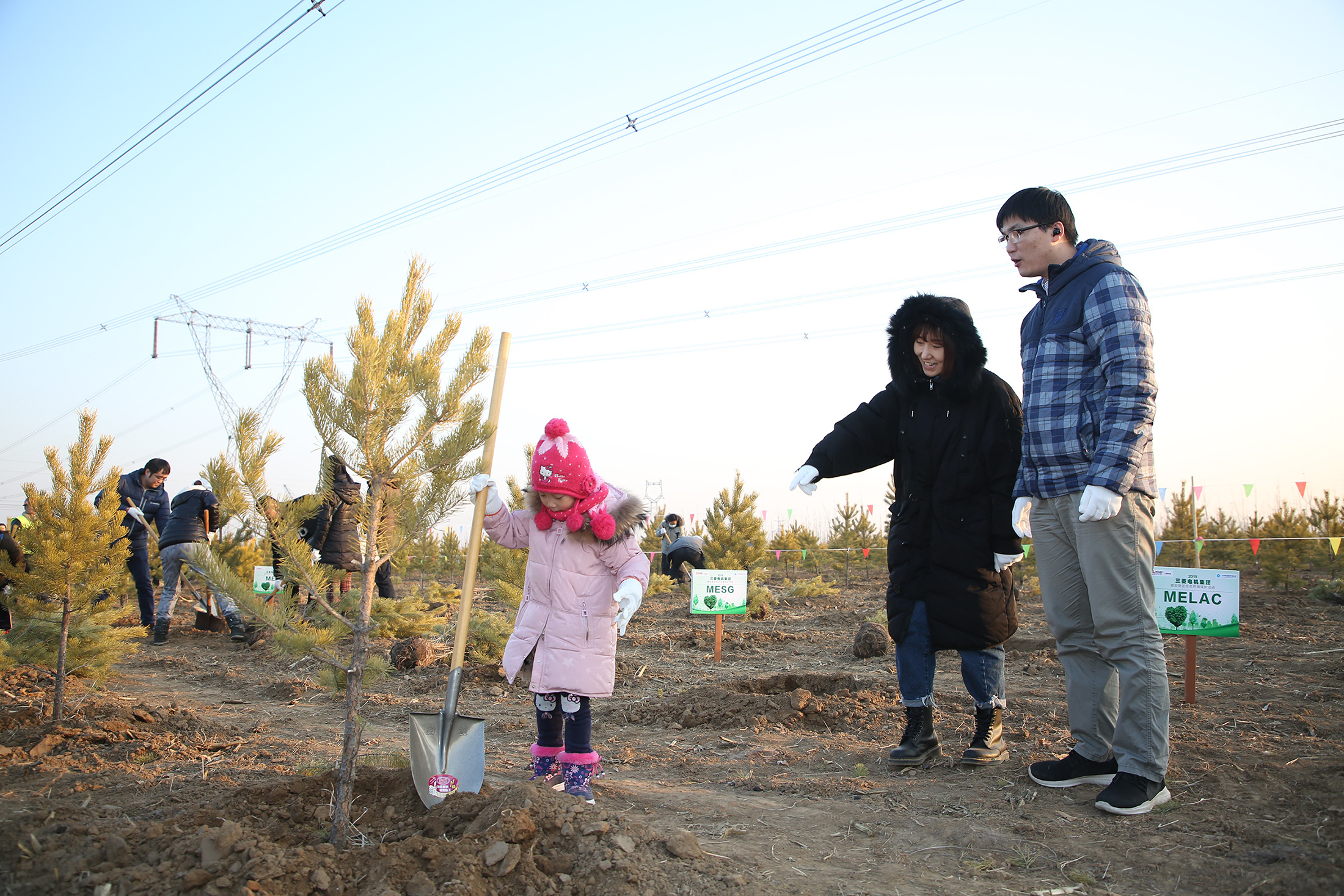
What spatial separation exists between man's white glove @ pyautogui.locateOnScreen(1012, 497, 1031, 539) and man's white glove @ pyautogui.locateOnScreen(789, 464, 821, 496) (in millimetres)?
889

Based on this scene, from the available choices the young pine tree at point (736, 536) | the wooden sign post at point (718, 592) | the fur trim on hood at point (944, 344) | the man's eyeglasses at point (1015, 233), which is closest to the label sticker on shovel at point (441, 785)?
the fur trim on hood at point (944, 344)

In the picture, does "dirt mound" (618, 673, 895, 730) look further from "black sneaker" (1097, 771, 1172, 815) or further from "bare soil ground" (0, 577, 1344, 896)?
"black sneaker" (1097, 771, 1172, 815)

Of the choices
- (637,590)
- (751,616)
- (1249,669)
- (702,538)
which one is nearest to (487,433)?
(637,590)

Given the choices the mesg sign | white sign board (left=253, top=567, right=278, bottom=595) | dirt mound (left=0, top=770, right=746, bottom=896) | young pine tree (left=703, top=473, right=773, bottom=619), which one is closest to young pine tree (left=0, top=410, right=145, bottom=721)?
dirt mound (left=0, top=770, right=746, bottom=896)

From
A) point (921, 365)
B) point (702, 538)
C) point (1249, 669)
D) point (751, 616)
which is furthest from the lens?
point (702, 538)

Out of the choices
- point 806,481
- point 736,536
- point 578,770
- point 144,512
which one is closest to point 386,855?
point 578,770

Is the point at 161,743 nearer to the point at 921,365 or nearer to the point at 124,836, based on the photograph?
the point at 124,836

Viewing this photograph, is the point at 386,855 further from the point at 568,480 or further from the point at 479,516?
the point at 568,480

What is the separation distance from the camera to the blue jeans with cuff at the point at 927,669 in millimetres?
3492

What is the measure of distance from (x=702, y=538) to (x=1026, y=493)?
13.5 metres

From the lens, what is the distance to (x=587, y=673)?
306 centimetres

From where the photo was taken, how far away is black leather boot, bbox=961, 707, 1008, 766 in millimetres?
3461

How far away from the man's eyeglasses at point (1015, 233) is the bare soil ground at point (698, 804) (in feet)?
7.16

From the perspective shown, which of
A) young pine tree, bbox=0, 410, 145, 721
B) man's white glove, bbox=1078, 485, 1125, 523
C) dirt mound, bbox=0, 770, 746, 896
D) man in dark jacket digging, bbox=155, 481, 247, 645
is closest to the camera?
dirt mound, bbox=0, 770, 746, 896
